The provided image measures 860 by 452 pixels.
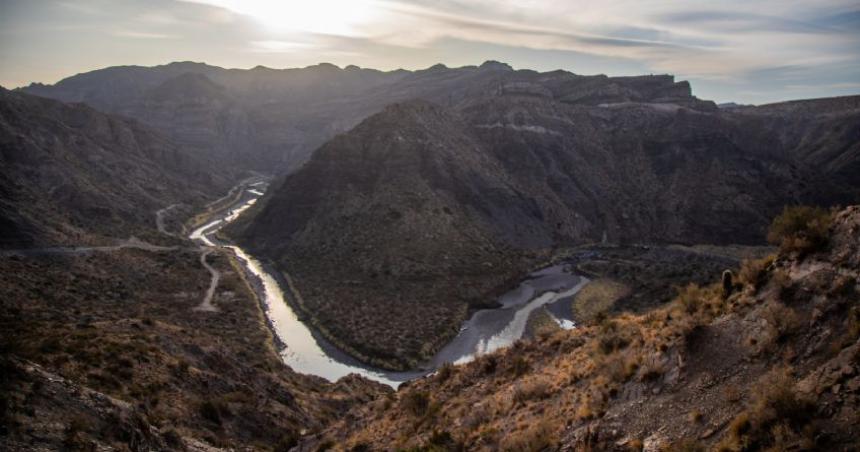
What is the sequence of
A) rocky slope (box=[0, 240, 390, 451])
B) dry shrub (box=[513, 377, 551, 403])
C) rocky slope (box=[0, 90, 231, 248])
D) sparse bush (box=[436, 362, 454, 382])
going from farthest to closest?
rocky slope (box=[0, 90, 231, 248])
sparse bush (box=[436, 362, 454, 382])
dry shrub (box=[513, 377, 551, 403])
rocky slope (box=[0, 240, 390, 451])

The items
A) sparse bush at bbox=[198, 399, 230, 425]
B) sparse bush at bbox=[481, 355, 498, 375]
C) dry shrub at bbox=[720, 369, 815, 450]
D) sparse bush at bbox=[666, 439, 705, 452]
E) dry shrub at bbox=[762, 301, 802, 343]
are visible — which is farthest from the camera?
sparse bush at bbox=[198, 399, 230, 425]

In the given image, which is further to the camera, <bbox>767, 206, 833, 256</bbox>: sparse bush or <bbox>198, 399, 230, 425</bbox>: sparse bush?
<bbox>198, 399, 230, 425</bbox>: sparse bush

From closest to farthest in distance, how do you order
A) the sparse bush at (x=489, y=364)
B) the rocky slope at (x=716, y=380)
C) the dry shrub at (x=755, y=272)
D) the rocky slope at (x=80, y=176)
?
1. the rocky slope at (x=716, y=380)
2. the dry shrub at (x=755, y=272)
3. the sparse bush at (x=489, y=364)
4. the rocky slope at (x=80, y=176)

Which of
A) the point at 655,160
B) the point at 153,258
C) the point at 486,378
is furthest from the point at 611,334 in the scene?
the point at 655,160

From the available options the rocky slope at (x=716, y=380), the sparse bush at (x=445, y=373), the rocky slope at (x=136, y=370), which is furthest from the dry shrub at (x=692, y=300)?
the rocky slope at (x=136, y=370)

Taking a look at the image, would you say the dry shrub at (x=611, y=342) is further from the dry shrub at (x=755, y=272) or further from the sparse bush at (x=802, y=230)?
the sparse bush at (x=802, y=230)

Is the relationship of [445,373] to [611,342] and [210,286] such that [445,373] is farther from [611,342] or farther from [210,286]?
[210,286]

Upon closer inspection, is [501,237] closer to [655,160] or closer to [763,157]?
[655,160]

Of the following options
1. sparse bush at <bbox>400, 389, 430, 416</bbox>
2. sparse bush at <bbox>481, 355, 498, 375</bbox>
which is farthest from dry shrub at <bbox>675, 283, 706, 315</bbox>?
sparse bush at <bbox>400, 389, 430, 416</bbox>

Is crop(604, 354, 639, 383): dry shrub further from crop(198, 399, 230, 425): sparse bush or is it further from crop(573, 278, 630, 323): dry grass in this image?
crop(573, 278, 630, 323): dry grass
